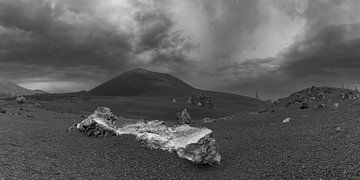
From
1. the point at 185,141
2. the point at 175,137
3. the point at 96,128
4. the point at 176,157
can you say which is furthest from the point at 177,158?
the point at 96,128

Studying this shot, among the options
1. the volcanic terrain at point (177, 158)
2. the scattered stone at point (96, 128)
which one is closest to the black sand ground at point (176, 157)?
the volcanic terrain at point (177, 158)

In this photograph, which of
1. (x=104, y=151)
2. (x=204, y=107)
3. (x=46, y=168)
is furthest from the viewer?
(x=204, y=107)

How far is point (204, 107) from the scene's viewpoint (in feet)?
459

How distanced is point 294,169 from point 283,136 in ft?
32.8

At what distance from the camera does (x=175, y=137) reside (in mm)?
27453

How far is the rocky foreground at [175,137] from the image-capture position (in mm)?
24062

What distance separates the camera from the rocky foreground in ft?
78.9

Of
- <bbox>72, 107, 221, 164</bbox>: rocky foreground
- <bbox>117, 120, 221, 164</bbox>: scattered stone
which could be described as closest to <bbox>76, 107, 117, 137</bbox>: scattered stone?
<bbox>72, 107, 221, 164</bbox>: rocky foreground

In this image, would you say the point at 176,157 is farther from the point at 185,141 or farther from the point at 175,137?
the point at 175,137

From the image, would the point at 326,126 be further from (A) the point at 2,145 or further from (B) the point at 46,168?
(A) the point at 2,145

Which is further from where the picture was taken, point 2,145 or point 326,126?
point 326,126

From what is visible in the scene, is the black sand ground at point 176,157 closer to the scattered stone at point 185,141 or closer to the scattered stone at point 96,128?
the scattered stone at point 185,141

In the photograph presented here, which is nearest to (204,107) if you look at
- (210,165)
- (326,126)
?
(326,126)

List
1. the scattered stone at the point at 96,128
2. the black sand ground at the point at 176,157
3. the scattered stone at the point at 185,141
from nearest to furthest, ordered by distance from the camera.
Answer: the black sand ground at the point at 176,157, the scattered stone at the point at 185,141, the scattered stone at the point at 96,128
